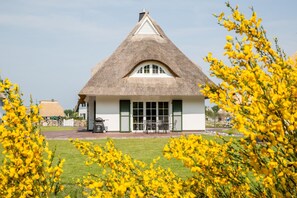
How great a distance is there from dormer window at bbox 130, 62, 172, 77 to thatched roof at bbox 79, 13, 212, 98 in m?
0.33

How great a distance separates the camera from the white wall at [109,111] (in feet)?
68.2

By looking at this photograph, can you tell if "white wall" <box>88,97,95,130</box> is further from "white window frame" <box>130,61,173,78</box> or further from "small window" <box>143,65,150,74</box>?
"small window" <box>143,65,150,74</box>

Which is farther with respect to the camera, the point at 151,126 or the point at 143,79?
the point at 143,79

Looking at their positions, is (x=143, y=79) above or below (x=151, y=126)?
above

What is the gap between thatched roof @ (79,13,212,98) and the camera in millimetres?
20516

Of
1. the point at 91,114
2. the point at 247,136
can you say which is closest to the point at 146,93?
the point at 91,114

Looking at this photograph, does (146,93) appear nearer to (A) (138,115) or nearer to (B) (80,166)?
(A) (138,115)

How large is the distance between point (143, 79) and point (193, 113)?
3590mm

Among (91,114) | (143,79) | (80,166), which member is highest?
(143,79)

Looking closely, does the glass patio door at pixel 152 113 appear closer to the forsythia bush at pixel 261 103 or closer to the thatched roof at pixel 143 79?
the thatched roof at pixel 143 79

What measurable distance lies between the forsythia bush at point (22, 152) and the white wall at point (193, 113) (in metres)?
18.6

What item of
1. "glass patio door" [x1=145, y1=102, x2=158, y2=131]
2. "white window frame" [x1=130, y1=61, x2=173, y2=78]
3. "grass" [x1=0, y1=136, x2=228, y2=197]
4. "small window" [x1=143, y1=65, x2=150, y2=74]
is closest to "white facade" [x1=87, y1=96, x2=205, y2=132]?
"glass patio door" [x1=145, y1=102, x2=158, y2=131]

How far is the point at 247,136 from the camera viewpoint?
2197 mm

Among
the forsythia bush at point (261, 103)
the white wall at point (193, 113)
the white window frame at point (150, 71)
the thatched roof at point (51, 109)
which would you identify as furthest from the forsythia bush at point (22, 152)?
the thatched roof at point (51, 109)
